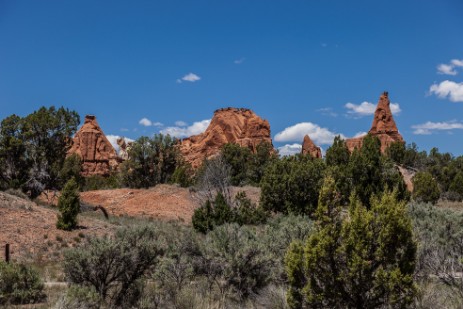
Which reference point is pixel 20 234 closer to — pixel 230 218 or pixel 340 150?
pixel 230 218

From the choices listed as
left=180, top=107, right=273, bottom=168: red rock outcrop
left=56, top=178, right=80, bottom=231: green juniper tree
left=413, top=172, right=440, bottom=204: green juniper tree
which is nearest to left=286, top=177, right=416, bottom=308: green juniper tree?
left=56, top=178, right=80, bottom=231: green juniper tree

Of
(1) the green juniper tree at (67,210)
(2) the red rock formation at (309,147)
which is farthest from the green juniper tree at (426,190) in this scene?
(2) the red rock formation at (309,147)

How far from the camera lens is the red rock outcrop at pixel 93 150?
97.3 metres

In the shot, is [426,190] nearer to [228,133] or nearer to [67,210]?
[67,210]

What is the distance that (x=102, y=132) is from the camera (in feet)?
344

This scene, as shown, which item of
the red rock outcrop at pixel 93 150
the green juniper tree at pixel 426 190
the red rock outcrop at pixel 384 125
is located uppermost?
the red rock outcrop at pixel 384 125

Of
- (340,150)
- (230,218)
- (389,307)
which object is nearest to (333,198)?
(389,307)

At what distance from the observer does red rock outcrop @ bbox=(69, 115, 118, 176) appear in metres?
97.3

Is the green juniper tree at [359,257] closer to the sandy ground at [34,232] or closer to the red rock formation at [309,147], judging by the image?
the sandy ground at [34,232]

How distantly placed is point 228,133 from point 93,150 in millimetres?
30899

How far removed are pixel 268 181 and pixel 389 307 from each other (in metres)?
22.4

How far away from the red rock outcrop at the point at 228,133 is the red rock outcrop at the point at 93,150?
17.6m

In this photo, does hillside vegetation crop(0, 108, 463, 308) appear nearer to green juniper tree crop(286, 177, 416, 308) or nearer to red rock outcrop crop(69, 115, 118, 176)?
green juniper tree crop(286, 177, 416, 308)

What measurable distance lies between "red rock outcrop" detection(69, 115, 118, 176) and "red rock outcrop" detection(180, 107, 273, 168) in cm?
1755
